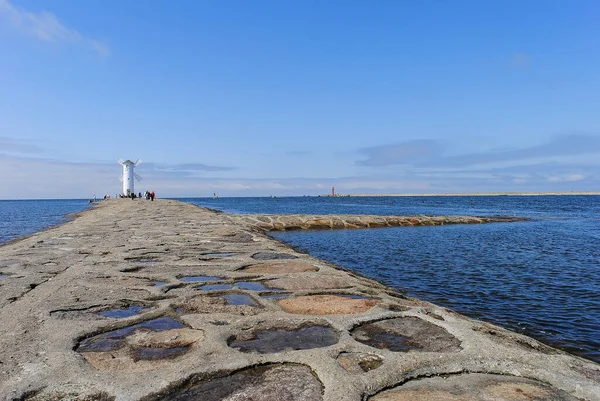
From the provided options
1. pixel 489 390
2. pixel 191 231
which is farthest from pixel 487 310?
pixel 191 231

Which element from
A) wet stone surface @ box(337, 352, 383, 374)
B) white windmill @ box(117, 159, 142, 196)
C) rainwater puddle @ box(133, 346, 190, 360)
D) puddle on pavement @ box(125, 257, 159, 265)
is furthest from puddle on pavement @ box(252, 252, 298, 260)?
white windmill @ box(117, 159, 142, 196)

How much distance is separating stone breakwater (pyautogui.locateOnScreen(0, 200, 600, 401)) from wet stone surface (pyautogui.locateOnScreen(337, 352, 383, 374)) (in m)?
0.02

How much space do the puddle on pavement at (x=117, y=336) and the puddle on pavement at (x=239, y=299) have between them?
893 mm

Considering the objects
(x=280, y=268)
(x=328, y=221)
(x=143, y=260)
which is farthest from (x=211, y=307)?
(x=328, y=221)

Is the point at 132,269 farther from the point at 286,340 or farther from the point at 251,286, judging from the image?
the point at 286,340

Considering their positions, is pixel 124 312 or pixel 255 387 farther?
pixel 124 312

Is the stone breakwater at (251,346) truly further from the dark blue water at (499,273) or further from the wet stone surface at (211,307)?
the dark blue water at (499,273)

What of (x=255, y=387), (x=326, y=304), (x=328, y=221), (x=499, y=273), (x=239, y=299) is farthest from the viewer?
(x=328, y=221)

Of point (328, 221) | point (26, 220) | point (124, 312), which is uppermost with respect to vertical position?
point (124, 312)

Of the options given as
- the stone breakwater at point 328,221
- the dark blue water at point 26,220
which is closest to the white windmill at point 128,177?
the dark blue water at point 26,220

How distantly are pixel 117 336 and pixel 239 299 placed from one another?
5.37 ft

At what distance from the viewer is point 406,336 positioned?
3822 millimetres

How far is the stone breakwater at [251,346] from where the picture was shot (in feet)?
8.96

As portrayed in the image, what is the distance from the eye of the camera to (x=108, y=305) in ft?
15.6
